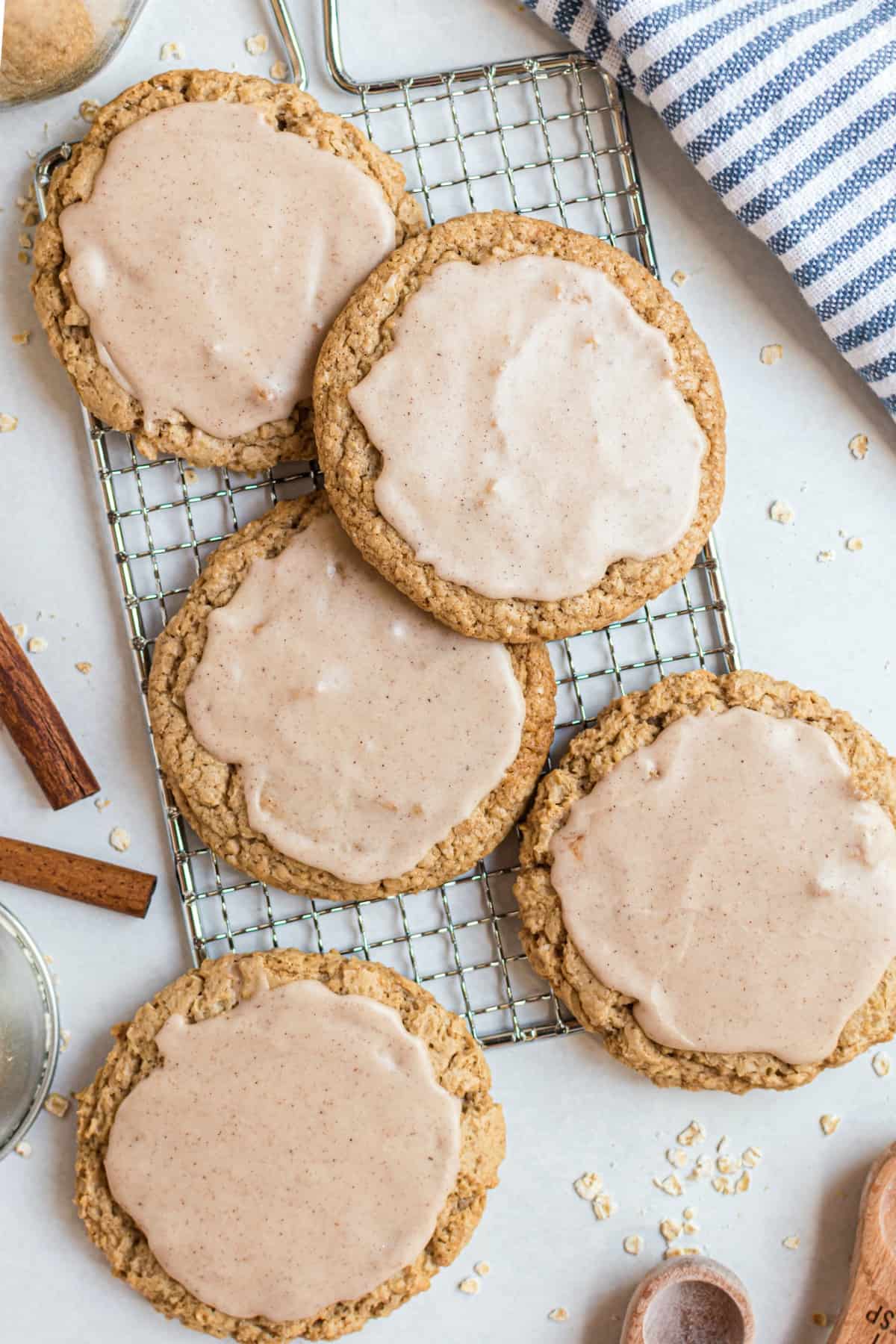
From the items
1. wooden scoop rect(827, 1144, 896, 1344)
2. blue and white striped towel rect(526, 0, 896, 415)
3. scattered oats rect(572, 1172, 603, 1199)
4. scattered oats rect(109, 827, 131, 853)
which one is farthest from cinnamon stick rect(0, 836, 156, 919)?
blue and white striped towel rect(526, 0, 896, 415)

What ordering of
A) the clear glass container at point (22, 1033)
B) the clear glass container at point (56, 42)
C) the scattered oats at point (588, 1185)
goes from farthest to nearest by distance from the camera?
the scattered oats at point (588, 1185) → the clear glass container at point (22, 1033) → the clear glass container at point (56, 42)

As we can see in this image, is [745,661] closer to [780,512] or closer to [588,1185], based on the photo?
[780,512]

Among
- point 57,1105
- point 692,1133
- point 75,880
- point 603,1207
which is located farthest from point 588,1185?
point 75,880

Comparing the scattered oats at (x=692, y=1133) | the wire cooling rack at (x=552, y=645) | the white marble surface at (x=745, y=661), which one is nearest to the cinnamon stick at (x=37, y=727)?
the white marble surface at (x=745, y=661)

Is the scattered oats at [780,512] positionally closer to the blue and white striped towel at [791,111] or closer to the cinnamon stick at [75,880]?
the blue and white striped towel at [791,111]

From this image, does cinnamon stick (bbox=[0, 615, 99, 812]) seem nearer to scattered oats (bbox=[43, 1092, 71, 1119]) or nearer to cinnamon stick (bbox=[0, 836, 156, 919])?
cinnamon stick (bbox=[0, 836, 156, 919])

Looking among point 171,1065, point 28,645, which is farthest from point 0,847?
point 171,1065
